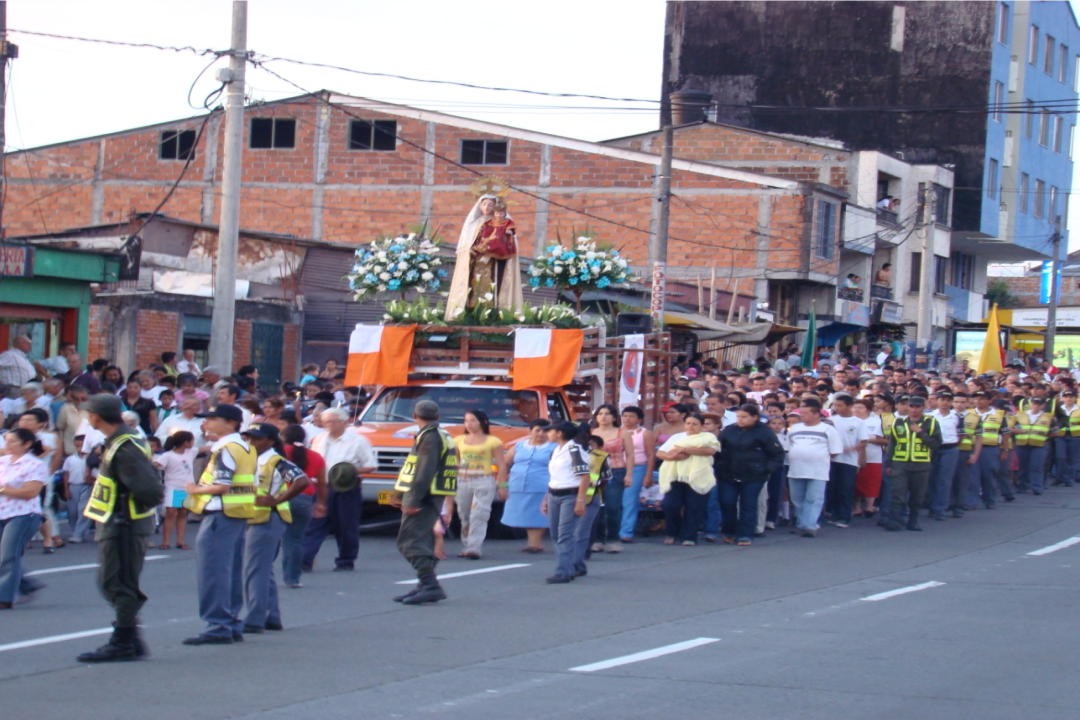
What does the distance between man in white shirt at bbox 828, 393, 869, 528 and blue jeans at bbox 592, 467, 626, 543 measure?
3.71 meters

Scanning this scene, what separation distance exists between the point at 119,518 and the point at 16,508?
2.39 metres

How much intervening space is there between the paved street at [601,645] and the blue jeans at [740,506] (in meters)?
1.25

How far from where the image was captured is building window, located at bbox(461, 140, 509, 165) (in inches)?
1476

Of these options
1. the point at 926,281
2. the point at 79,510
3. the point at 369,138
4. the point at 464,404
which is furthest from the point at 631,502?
the point at 369,138

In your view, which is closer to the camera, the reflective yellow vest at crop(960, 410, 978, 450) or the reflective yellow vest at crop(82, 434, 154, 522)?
the reflective yellow vest at crop(82, 434, 154, 522)

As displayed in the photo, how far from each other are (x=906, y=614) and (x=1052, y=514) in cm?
981

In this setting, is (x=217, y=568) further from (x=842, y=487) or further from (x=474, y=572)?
(x=842, y=487)

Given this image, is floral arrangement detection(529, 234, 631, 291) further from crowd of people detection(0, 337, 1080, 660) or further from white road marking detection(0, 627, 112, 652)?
white road marking detection(0, 627, 112, 652)

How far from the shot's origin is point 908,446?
17078mm

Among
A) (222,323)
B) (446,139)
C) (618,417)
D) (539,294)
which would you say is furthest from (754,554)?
(446,139)

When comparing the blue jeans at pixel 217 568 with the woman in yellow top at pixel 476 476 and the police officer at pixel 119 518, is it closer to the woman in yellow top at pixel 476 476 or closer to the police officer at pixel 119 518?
the police officer at pixel 119 518

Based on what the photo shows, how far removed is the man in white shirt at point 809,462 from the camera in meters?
16.0

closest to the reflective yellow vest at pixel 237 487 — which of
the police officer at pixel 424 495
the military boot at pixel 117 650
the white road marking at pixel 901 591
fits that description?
the military boot at pixel 117 650

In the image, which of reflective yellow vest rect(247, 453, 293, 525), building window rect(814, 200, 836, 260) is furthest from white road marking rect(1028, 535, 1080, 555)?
building window rect(814, 200, 836, 260)
